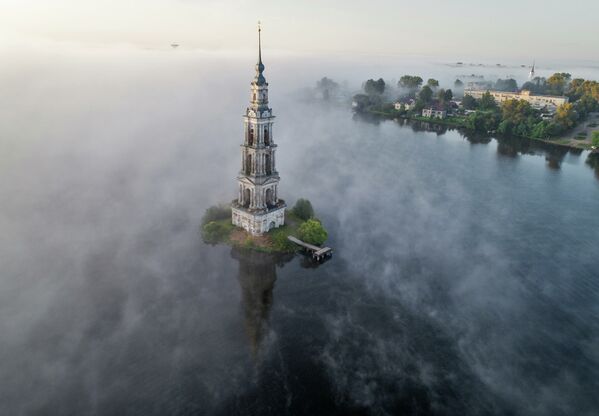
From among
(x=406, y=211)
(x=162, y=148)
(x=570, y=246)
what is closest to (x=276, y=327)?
(x=406, y=211)

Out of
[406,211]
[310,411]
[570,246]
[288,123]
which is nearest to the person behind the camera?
[310,411]

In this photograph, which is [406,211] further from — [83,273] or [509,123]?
[509,123]

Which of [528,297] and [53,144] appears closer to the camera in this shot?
[528,297]

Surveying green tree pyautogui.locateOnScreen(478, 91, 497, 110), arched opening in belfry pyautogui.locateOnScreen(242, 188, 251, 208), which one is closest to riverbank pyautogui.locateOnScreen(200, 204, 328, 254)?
arched opening in belfry pyautogui.locateOnScreen(242, 188, 251, 208)

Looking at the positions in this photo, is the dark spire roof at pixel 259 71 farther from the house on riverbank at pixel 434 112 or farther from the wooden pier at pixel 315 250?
the house on riverbank at pixel 434 112

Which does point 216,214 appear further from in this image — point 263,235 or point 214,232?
point 263,235

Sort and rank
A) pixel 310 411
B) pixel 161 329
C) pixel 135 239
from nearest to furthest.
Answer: pixel 310 411 < pixel 161 329 < pixel 135 239

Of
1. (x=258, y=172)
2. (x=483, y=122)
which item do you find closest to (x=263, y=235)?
(x=258, y=172)

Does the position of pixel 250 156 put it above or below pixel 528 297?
above
